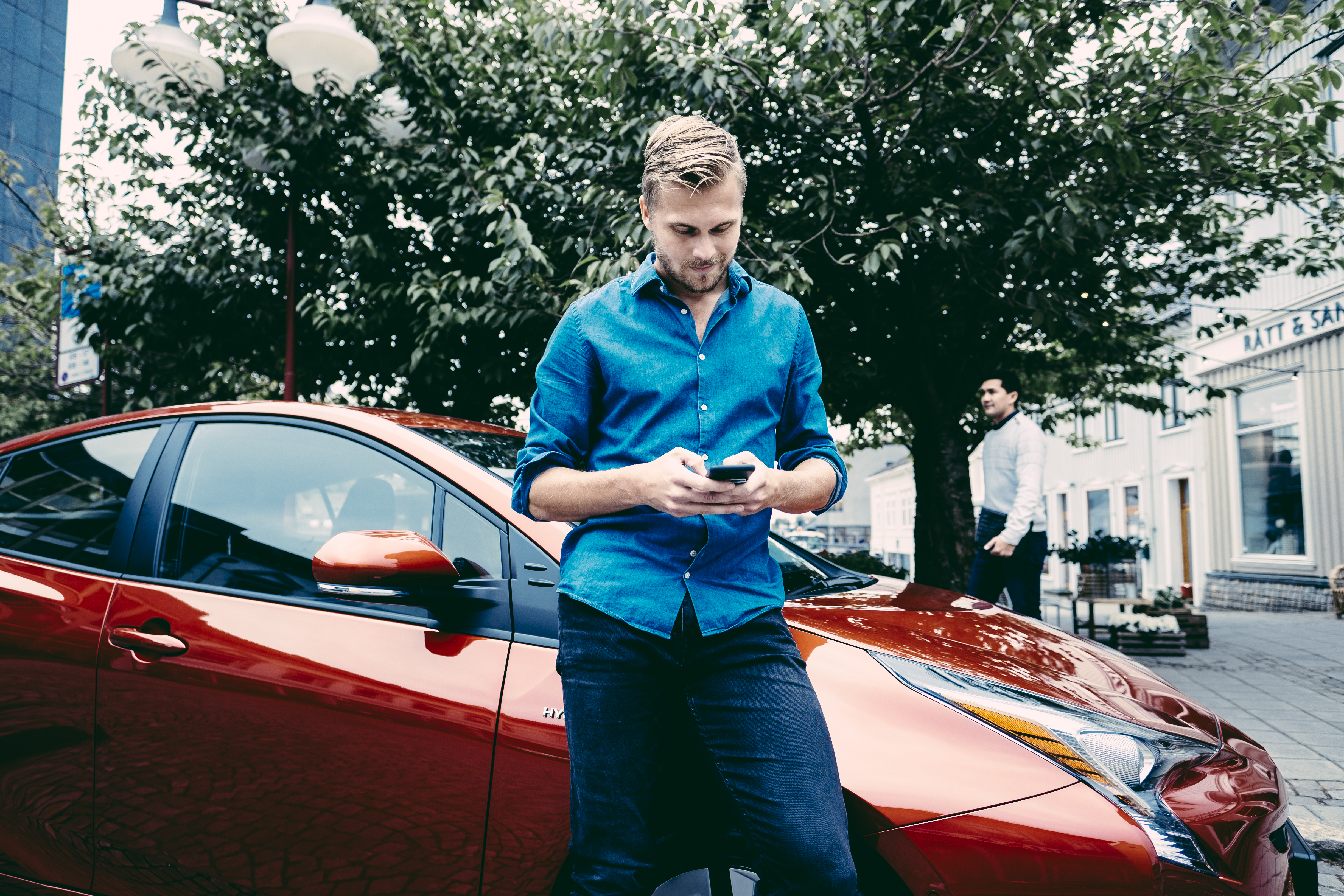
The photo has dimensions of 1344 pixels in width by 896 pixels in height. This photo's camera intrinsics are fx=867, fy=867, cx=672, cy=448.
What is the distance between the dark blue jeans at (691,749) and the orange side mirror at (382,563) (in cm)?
48

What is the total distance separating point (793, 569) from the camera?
2.60m

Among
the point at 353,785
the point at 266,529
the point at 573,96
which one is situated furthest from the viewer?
the point at 573,96

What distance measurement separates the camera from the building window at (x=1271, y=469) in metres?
13.8

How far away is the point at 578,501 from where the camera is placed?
1358 millimetres

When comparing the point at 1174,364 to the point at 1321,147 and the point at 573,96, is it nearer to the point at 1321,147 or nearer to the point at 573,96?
the point at 1321,147

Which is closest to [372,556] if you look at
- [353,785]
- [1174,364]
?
[353,785]

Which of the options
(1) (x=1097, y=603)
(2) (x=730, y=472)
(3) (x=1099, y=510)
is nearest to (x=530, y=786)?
(2) (x=730, y=472)

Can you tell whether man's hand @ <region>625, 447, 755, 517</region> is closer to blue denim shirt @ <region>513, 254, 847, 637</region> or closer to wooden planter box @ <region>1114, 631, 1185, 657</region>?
blue denim shirt @ <region>513, 254, 847, 637</region>

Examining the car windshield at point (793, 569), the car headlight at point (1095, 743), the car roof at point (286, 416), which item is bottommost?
the car headlight at point (1095, 743)

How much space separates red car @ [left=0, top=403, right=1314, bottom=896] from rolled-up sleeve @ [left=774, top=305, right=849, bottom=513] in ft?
1.52

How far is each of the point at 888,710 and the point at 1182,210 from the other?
7.64 metres

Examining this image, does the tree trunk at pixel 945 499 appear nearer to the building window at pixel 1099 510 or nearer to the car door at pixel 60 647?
the car door at pixel 60 647

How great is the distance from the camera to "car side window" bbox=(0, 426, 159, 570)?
2.43m

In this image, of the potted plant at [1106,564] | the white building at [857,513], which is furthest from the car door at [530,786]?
the white building at [857,513]
